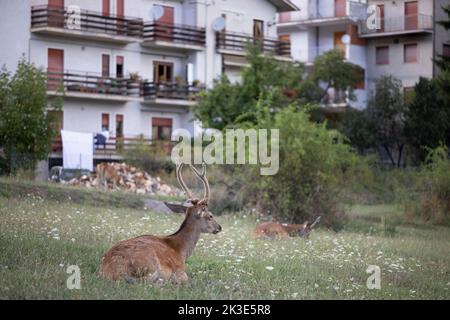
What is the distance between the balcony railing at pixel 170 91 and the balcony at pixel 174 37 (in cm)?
206

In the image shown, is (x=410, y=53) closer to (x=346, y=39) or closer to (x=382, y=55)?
(x=382, y=55)

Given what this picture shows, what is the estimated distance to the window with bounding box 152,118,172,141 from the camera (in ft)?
154

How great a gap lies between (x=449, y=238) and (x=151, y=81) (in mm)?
23318

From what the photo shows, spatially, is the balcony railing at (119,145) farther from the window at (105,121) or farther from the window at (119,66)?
the window at (119,66)

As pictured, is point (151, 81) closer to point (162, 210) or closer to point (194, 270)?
point (162, 210)

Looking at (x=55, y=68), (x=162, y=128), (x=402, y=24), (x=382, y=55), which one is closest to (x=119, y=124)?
(x=162, y=128)

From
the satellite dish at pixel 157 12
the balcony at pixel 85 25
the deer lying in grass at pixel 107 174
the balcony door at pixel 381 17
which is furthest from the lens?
the balcony door at pixel 381 17

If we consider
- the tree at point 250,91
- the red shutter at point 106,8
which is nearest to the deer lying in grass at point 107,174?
the red shutter at point 106,8

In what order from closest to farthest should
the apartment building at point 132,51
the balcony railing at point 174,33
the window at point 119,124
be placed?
1. the apartment building at point 132,51
2. the balcony railing at point 174,33
3. the window at point 119,124

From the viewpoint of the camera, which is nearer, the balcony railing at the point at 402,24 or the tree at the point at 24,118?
the tree at the point at 24,118

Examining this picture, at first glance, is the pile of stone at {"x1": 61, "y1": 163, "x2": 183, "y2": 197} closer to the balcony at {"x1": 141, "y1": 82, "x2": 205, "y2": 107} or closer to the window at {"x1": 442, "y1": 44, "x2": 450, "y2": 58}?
the balcony at {"x1": 141, "y1": 82, "x2": 205, "y2": 107}

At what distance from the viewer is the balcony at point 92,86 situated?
39.9m
